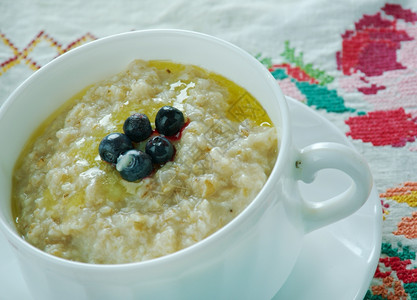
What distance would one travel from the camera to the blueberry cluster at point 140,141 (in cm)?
172

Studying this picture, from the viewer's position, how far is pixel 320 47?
326 cm

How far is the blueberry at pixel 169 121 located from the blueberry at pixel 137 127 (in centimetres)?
4

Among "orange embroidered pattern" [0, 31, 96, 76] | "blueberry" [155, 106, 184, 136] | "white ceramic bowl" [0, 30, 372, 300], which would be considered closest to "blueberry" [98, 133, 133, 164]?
"blueberry" [155, 106, 184, 136]

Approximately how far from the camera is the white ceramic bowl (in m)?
1.51

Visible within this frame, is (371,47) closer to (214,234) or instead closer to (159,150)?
(159,150)

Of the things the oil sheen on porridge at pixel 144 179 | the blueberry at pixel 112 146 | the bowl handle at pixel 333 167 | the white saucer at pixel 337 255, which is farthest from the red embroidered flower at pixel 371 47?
the blueberry at pixel 112 146

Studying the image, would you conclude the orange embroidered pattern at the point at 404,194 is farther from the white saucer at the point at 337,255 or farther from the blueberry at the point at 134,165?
the blueberry at the point at 134,165

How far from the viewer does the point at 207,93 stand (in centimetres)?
201

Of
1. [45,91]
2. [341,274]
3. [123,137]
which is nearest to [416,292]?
[341,274]

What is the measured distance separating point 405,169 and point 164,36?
130 centimetres

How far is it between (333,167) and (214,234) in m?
0.46

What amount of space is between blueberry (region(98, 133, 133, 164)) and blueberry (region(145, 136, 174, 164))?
3.0 inches

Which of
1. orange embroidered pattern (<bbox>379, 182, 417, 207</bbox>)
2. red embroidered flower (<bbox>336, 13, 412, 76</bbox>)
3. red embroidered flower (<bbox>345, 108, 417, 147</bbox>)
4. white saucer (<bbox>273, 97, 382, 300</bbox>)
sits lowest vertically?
orange embroidered pattern (<bbox>379, 182, 417, 207</bbox>)

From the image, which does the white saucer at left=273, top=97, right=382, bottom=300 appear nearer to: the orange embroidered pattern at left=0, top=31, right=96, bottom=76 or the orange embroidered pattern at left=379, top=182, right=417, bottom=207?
the orange embroidered pattern at left=379, top=182, right=417, bottom=207
